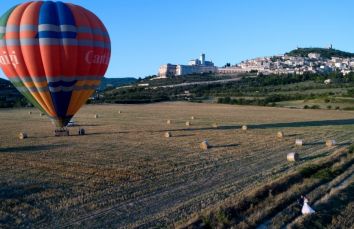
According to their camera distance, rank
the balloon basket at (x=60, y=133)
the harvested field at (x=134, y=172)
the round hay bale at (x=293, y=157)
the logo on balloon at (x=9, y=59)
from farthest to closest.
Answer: the balloon basket at (x=60, y=133)
the logo on balloon at (x=9, y=59)
the round hay bale at (x=293, y=157)
the harvested field at (x=134, y=172)

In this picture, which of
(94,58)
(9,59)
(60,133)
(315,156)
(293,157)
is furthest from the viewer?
(60,133)

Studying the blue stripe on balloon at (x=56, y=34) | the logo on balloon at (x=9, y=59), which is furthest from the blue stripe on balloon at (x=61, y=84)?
the blue stripe on balloon at (x=56, y=34)

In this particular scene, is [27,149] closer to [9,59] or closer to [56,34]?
[9,59]

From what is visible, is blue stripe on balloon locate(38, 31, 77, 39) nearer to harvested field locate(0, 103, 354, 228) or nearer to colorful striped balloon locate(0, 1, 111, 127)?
colorful striped balloon locate(0, 1, 111, 127)

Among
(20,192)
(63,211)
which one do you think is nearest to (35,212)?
(63,211)

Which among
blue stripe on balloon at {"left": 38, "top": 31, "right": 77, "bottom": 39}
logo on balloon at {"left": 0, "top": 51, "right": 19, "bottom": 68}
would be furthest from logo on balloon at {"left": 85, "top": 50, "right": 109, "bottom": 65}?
logo on balloon at {"left": 0, "top": 51, "right": 19, "bottom": 68}

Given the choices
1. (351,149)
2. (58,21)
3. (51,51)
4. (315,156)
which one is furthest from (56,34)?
(351,149)

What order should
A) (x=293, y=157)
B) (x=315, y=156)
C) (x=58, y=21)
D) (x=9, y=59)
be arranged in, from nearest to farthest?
(x=293, y=157) < (x=315, y=156) < (x=58, y=21) < (x=9, y=59)

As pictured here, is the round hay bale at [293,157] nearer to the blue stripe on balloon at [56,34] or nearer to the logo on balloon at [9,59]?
the blue stripe on balloon at [56,34]
